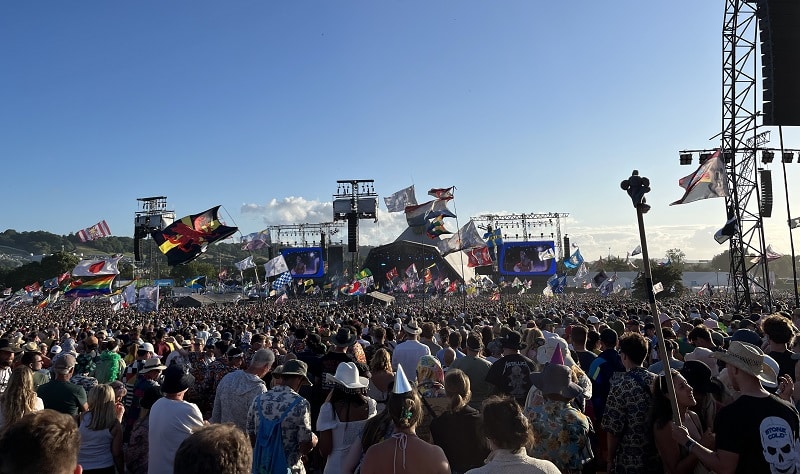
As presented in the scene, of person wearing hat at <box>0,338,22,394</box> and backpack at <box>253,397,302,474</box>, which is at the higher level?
person wearing hat at <box>0,338,22,394</box>

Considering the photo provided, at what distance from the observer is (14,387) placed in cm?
473

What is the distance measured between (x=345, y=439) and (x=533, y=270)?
75.0m

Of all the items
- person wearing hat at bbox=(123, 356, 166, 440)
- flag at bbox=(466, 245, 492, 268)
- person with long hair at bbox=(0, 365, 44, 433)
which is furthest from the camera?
flag at bbox=(466, 245, 492, 268)

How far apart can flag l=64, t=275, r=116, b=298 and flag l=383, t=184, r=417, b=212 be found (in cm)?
1547

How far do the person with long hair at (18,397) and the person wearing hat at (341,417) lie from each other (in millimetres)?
2481

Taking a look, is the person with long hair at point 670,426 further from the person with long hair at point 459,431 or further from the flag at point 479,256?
the flag at point 479,256

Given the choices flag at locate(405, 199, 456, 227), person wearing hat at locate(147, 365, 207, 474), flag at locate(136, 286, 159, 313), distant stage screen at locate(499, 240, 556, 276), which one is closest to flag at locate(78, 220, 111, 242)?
flag at locate(136, 286, 159, 313)

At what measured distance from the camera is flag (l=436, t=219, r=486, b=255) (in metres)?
28.5

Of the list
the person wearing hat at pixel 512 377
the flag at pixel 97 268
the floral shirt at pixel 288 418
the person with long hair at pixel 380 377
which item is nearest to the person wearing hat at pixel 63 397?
the floral shirt at pixel 288 418

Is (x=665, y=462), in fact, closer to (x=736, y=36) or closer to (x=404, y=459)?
(x=404, y=459)

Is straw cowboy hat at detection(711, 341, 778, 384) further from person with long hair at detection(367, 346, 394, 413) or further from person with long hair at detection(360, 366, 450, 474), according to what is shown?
person with long hair at detection(367, 346, 394, 413)

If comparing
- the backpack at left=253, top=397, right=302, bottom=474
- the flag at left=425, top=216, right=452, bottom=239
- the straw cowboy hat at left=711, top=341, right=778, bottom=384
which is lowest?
the backpack at left=253, top=397, right=302, bottom=474

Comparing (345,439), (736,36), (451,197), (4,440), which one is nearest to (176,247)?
(451,197)

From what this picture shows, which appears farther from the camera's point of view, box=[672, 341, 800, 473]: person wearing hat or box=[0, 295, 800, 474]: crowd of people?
box=[672, 341, 800, 473]: person wearing hat
